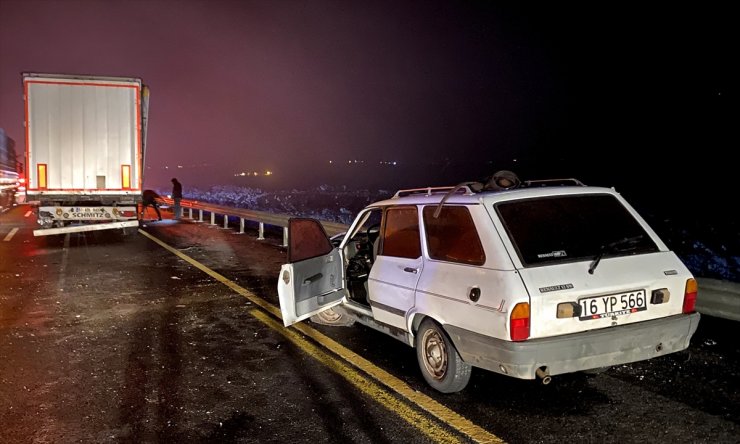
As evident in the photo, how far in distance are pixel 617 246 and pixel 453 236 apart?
1.18 metres

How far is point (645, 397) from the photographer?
4.18m

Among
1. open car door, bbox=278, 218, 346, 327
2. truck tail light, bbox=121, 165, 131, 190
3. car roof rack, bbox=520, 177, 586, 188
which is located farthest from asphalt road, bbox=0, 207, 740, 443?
truck tail light, bbox=121, 165, 131, 190

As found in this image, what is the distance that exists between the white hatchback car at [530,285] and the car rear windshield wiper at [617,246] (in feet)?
0.03

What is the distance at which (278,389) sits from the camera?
4.53 meters

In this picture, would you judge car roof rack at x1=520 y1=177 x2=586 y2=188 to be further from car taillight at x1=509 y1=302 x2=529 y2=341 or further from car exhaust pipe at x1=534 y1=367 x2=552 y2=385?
car exhaust pipe at x1=534 y1=367 x2=552 y2=385

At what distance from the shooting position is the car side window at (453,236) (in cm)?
409

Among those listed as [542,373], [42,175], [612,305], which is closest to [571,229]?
[612,305]

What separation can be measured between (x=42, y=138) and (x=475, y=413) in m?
13.8

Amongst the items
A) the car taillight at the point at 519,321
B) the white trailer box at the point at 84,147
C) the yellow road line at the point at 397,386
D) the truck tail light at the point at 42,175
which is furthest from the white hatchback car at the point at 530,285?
the truck tail light at the point at 42,175

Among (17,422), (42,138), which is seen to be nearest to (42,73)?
(42,138)

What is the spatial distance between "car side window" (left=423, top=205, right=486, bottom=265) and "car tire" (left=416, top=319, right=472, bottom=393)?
0.56 m

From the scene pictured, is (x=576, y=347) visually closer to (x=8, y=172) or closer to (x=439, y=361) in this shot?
(x=439, y=361)

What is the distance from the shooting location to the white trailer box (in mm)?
13891

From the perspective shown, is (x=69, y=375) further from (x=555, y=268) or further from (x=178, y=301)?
(x=555, y=268)
